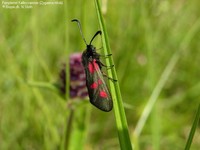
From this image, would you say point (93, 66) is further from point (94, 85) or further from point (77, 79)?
point (77, 79)

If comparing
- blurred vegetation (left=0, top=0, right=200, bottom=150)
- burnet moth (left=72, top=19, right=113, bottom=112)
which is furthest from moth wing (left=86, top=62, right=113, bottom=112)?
blurred vegetation (left=0, top=0, right=200, bottom=150)

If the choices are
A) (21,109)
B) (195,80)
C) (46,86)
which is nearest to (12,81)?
(21,109)

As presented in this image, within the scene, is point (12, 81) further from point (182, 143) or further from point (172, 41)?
point (172, 41)

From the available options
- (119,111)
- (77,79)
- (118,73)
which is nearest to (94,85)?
(119,111)

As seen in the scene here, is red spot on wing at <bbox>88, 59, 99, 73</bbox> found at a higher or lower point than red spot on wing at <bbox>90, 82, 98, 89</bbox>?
higher

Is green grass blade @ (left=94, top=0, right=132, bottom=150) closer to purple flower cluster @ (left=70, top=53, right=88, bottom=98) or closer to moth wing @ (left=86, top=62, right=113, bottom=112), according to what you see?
moth wing @ (left=86, top=62, right=113, bottom=112)

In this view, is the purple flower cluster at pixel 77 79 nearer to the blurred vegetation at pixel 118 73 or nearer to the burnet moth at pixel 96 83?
the blurred vegetation at pixel 118 73

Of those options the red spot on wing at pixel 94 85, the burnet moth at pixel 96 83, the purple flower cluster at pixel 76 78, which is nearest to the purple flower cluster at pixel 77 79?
the purple flower cluster at pixel 76 78

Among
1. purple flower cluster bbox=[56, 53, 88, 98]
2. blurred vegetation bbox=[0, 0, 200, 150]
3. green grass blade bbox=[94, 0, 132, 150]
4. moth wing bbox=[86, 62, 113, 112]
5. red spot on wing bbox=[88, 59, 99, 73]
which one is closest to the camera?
green grass blade bbox=[94, 0, 132, 150]
